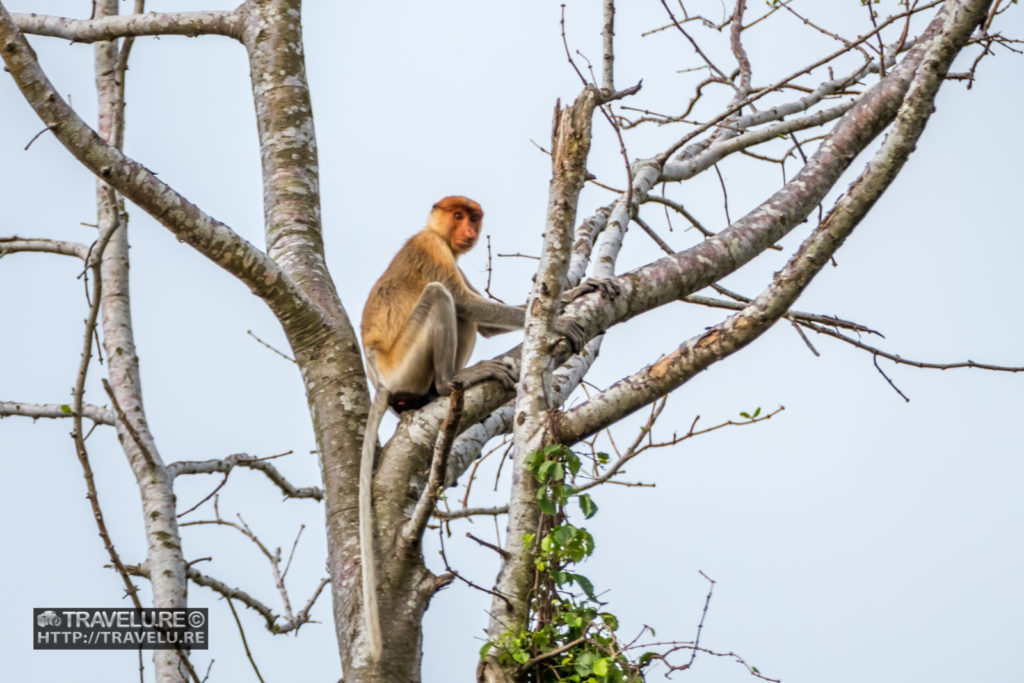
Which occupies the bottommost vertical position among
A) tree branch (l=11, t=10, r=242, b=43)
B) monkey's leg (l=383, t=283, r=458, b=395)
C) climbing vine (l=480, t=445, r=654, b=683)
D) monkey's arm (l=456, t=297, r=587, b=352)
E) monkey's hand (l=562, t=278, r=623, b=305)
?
climbing vine (l=480, t=445, r=654, b=683)

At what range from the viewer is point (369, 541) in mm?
3637

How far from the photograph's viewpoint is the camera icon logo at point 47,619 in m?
4.83

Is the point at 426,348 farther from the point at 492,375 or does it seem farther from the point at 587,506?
the point at 587,506

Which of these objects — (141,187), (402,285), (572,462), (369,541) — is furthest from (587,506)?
(402,285)

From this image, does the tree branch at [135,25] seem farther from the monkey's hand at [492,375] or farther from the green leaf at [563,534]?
the green leaf at [563,534]

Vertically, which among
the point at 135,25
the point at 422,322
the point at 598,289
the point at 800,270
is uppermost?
the point at 135,25

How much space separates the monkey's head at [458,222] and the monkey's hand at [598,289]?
2557mm

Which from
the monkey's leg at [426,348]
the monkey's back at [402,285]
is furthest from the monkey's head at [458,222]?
the monkey's leg at [426,348]

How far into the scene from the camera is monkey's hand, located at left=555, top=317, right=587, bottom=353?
4203 millimetres

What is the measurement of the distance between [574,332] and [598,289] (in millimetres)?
313

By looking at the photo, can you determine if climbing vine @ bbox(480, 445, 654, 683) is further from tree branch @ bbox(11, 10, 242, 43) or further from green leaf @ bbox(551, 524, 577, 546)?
tree branch @ bbox(11, 10, 242, 43)

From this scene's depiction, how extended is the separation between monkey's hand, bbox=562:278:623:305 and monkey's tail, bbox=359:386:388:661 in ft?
3.33

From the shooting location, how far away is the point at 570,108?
3363mm

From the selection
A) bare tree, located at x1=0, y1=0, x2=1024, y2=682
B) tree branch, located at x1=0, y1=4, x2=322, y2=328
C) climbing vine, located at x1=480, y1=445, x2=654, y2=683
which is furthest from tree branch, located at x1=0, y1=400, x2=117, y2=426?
climbing vine, located at x1=480, y1=445, x2=654, y2=683
